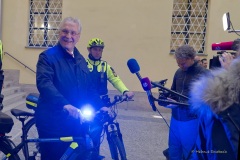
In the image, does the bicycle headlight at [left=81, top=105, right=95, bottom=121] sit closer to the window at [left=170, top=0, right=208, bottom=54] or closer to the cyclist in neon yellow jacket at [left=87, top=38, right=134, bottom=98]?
the cyclist in neon yellow jacket at [left=87, top=38, right=134, bottom=98]

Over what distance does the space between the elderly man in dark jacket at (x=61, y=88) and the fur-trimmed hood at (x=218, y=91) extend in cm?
132

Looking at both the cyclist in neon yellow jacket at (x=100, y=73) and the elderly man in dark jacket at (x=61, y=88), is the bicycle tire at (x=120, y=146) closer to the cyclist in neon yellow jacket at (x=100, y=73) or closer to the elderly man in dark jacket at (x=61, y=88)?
the cyclist in neon yellow jacket at (x=100, y=73)

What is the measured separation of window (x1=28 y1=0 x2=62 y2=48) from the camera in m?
9.70

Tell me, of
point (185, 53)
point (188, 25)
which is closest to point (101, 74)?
point (185, 53)

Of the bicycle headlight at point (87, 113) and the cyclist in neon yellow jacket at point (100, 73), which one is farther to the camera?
the cyclist in neon yellow jacket at point (100, 73)

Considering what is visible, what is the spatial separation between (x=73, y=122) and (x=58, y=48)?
69 cm

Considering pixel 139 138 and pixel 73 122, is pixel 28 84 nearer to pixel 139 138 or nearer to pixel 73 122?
pixel 139 138

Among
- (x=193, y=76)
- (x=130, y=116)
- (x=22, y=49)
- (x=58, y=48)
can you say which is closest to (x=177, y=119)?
→ (x=193, y=76)

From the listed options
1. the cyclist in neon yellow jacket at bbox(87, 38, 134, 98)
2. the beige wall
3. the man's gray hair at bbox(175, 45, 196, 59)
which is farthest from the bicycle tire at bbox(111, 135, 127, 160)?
the beige wall

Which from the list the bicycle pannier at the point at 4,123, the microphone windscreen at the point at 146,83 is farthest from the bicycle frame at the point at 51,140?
the microphone windscreen at the point at 146,83

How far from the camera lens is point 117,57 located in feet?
30.1

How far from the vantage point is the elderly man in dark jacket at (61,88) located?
263cm

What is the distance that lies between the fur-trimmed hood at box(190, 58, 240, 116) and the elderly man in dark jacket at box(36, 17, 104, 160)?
1317 millimetres

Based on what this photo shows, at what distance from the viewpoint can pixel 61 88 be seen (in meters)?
2.73
